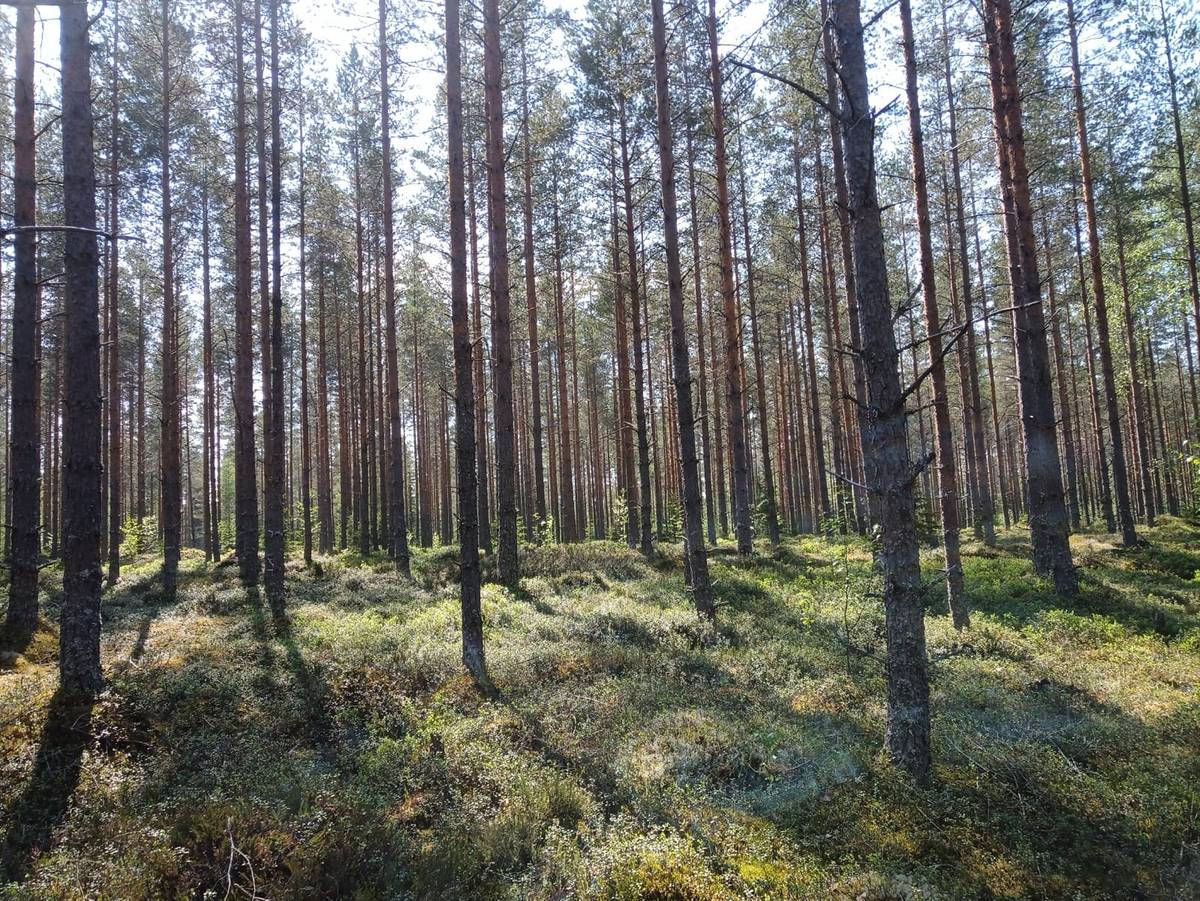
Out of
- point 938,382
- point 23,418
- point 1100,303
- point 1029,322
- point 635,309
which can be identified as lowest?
point 938,382

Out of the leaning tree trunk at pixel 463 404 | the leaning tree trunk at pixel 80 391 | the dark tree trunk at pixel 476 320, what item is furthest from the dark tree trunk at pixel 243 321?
the leaning tree trunk at pixel 463 404

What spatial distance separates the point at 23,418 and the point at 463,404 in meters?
5.94

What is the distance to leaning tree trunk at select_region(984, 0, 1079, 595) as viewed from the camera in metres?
10.9

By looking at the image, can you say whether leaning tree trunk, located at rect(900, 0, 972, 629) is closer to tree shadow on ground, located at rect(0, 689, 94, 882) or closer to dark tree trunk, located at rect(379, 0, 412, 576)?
tree shadow on ground, located at rect(0, 689, 94, 882)

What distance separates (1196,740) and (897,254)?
73.4 ft

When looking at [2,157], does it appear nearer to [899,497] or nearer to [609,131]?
[609,131]

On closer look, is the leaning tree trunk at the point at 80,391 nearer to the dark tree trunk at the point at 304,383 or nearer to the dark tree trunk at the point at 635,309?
the dark tree trunk at the point at 635,309

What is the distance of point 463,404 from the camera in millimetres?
8469

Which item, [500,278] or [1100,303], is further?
[1100,303]

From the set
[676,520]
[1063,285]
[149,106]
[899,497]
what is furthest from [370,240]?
[1063,285]

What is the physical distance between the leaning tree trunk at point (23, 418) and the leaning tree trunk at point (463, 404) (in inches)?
206

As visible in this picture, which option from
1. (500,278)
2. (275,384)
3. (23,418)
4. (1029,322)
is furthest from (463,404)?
(1029,322)

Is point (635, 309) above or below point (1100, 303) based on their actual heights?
above

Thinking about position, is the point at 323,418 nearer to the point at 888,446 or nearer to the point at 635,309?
the point at 635,309
